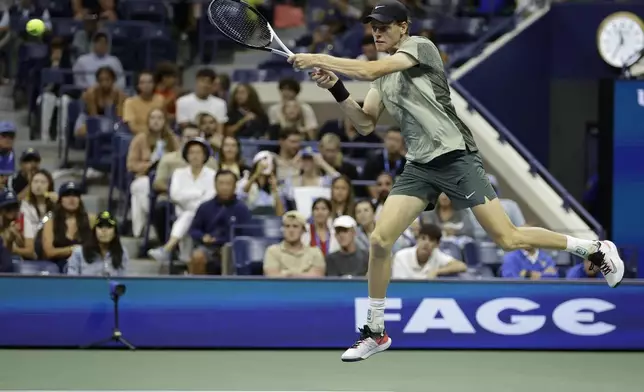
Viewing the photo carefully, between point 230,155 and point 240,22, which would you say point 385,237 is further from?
point 230,155

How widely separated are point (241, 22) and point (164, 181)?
4.89 m

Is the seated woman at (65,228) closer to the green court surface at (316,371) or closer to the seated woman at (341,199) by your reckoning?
the green court surface at (316,371)

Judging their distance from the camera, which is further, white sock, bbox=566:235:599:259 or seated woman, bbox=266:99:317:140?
seated woman, bbox=266:99:317:140

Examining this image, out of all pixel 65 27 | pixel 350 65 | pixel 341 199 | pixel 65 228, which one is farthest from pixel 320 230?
pixel 65 27

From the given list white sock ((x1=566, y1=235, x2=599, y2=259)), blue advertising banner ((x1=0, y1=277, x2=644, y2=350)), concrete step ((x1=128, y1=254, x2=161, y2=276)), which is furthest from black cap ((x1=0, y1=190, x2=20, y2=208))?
white sock ((x1=566, y1=235, x2=599, y2=259))

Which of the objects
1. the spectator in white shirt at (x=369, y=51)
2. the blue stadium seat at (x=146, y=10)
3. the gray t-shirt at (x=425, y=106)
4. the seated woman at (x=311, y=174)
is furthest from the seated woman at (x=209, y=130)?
the gray t-shirt at (x=425, y=106)

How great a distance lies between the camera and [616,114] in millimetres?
11930

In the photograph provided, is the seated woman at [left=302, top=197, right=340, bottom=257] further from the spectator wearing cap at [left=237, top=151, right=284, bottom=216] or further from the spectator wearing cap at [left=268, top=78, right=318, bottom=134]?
the spectator wearing cap at [left=268, top=78, right=318, bottom=134]

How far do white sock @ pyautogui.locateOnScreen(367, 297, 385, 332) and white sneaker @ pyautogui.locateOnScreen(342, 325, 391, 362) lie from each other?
0.12 ft

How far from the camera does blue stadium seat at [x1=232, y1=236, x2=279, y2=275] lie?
36.1ft

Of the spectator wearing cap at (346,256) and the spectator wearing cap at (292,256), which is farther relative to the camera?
the spectator wearing cap at (346,256)

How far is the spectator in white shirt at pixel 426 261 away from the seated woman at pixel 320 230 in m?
0.66

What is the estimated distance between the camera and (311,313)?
31.9ft

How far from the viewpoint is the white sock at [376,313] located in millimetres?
7723
